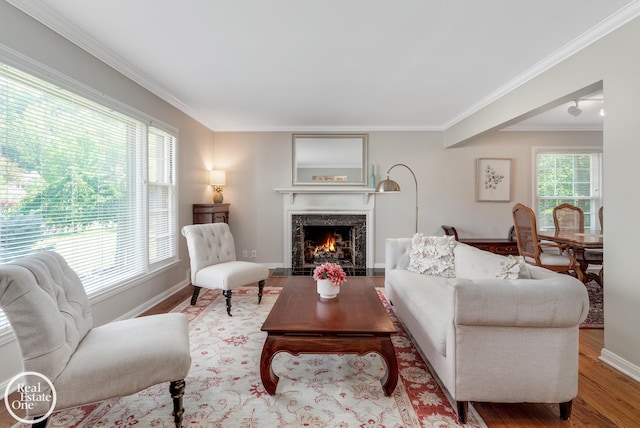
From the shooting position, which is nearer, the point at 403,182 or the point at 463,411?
the point at 463,411

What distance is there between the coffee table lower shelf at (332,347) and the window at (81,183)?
1.65 meters

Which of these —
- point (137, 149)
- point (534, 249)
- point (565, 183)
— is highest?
point (137, 149)

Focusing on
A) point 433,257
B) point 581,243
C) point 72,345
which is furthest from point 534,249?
point 72,345

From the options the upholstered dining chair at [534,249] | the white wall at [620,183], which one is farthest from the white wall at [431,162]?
the upholstered dining chair at [534,249]

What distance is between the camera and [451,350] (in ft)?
4.99

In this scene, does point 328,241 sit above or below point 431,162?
below

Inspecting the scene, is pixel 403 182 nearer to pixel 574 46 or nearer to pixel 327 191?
pixel 327 191

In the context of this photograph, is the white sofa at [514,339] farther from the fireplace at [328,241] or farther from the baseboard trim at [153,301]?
the fireplace at [328,241]

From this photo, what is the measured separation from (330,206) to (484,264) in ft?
9.81

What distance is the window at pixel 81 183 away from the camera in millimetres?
1837

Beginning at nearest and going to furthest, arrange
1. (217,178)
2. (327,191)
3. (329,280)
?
(329,280) → (217,178) → (327,191)

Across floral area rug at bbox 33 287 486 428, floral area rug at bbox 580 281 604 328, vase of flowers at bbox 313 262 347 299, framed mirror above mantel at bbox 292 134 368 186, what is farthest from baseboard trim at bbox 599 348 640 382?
framed mirror above mantel at bbox 292 134 368 186

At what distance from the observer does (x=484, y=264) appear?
222 cm

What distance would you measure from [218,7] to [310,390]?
2.57 metres
